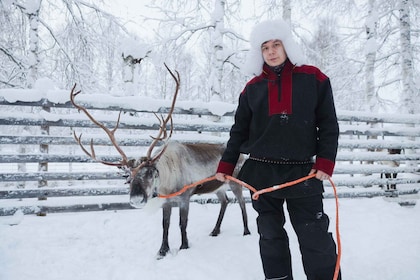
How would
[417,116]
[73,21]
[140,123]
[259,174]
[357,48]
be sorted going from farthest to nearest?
1. [357,48]
2. [73,21]
3. [417,116]
4. [140,123]
5. [259,174]

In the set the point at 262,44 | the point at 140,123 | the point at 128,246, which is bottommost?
the point at 128,246

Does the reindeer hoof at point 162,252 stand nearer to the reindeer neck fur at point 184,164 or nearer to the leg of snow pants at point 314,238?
the reindeer neck fur at point 184,164

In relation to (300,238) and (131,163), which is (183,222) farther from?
(300,238)

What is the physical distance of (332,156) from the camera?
177 centimetres

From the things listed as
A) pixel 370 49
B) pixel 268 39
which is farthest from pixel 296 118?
pixel 370 49

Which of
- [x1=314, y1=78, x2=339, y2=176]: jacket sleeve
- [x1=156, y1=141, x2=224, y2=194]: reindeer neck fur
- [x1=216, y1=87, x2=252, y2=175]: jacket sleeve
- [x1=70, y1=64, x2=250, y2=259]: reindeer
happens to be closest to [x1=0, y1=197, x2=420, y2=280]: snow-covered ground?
[x1=70, y1=64, x2=250, y2=259]: reindeer

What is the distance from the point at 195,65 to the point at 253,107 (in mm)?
20906

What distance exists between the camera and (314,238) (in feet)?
5.74

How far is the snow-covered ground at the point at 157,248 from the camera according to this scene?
7.88ft

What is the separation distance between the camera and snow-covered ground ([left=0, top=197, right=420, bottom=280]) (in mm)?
2402

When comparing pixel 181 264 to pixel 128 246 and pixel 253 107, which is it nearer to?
pixel 128 246

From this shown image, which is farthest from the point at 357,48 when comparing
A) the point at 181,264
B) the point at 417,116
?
the point at 181,264

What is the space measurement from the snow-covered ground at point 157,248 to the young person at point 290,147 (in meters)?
0.68

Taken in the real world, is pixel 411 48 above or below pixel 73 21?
below
